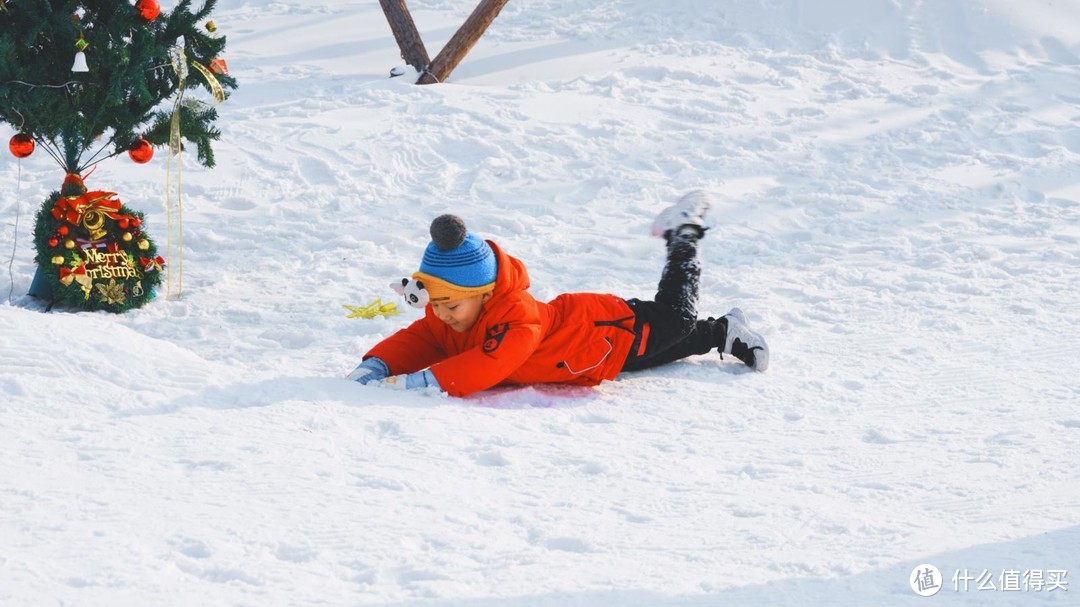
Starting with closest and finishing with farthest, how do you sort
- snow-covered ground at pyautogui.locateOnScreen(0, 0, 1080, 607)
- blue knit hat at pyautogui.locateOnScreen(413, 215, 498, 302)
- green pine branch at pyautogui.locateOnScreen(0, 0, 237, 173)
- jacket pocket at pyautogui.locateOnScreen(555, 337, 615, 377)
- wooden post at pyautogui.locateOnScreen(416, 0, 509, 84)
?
1. snow-covered ground at pyautogui.locateOnScreen(0, 0, 1080, 607)
2. blue knit hat at pyautogui.locateOnScreen(413, 215, 498, 302)
3. jacket pocket at pyautogui.locateOnScreen(555, 337, 615, 377)
4. green pine branch at pyautogui.locateOnScreen(0, 0, 237, 173)
5. wooden post at pyautogui.locateOnScreen(416, 0, 509, 84)

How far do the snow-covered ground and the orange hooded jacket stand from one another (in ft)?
0.32

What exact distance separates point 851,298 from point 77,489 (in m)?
3.92

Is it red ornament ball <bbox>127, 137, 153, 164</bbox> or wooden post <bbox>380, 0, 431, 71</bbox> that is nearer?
red ornament ball <bbox>127, 137, 153, 164</bbox>

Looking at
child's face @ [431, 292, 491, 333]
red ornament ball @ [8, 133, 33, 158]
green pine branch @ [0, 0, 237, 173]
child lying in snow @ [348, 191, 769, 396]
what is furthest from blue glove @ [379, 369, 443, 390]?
red ornament ball @ [8, 133, 33, 158]

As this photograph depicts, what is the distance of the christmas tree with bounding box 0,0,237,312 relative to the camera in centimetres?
489

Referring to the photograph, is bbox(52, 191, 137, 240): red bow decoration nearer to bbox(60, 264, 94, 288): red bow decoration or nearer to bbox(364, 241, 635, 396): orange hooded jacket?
bbox(60, 264, 94, 288): red bow decoration

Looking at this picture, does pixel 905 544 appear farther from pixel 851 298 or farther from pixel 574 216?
pixel 574 216

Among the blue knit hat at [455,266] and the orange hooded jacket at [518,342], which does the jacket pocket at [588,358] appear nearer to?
the orange hooded jacket at [518,342]

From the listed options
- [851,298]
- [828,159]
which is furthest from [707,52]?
[851,298]

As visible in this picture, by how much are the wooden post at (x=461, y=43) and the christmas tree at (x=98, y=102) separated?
369cm

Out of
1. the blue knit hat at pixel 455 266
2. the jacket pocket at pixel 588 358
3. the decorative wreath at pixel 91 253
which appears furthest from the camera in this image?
the decorative wreath at pixel 91 253

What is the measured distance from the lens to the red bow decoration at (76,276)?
16.7 ft

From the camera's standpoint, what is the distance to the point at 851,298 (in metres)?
5.65

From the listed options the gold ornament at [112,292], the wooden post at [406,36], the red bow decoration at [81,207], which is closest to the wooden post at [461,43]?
the wooden post at [406,36]
